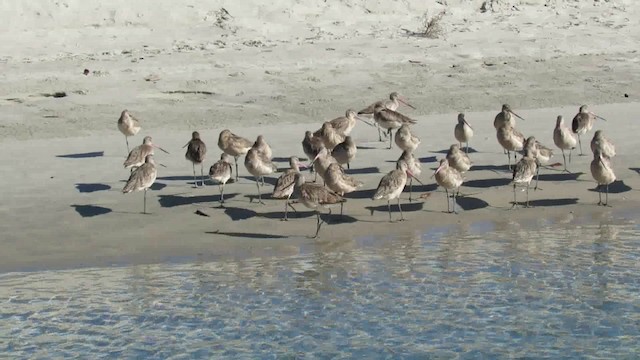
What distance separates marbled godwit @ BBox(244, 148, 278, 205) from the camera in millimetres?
14750

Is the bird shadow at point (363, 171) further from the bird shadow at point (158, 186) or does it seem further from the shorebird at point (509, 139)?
the bird shadow at point (158, 186)

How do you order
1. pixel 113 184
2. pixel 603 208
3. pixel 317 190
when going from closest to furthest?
pixel 317 190 → pixel 603 208 → pixel 113 184

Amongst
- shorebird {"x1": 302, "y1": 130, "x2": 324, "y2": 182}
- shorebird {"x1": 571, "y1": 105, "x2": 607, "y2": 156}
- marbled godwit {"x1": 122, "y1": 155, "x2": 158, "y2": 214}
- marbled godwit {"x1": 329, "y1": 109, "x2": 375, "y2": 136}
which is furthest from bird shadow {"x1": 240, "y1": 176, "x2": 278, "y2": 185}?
shorebird {"x1": 571, "y1": 105, "x2": 607, "y2": 156}

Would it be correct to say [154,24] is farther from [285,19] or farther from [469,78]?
[469,78]

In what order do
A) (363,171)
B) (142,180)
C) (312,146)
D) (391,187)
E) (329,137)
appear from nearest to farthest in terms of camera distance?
1. (391,187)
2. (142,180)
3. (312,146)
4. (363,171)
5. (329,137)

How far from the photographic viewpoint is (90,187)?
15.0 metres

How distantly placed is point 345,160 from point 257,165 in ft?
4.76

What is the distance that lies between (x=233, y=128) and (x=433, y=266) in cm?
768

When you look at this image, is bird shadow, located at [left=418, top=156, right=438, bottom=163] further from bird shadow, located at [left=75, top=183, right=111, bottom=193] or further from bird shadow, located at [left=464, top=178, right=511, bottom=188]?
bird shadow, located at [left=75, top=183, right=111, bottom=193]

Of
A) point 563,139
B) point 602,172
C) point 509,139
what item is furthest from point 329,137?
point 602,172

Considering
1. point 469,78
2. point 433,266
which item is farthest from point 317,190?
point 469,78

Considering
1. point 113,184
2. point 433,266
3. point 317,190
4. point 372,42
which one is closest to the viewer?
point 433,266

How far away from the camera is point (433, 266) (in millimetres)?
12086

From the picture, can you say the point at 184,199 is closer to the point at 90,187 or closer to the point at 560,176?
the point at 90,187
